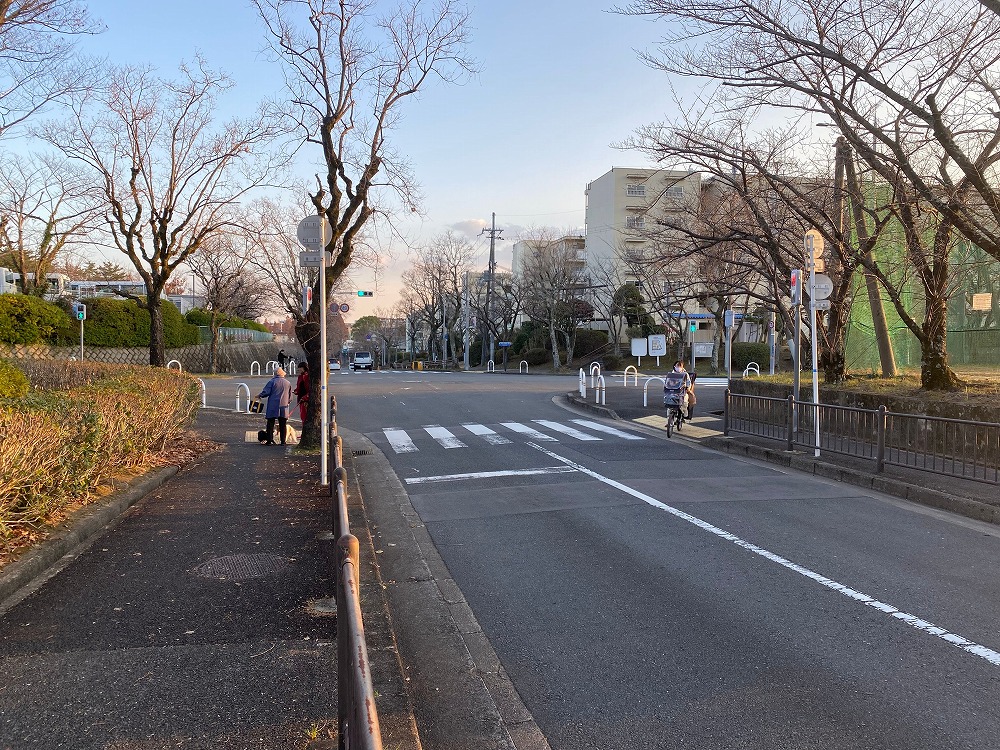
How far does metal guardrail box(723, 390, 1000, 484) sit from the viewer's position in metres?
9.11

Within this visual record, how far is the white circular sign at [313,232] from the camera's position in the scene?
8.98 meters

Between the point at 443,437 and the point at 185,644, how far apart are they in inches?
432

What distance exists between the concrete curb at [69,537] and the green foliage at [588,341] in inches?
2053

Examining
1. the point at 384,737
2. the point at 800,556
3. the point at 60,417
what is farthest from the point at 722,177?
the point at 384,737

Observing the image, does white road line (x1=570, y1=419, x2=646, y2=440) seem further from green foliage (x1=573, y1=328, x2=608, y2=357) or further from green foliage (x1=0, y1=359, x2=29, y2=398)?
green foliage (x1=573, y1=328, x2=608, y2=357)

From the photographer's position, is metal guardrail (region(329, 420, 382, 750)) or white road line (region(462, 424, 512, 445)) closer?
metal guardrail (region(329, 420, 382, 750))

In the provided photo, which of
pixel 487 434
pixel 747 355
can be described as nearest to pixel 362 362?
pixel 747 355

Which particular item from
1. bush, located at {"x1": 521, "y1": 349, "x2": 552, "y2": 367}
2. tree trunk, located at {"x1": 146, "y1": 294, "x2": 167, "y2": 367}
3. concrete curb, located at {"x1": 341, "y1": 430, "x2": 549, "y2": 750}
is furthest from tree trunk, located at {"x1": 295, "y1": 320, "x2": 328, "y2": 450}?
bush, located at {"x1": 521, "y1": 349, "x2": 552, "y2": 367}

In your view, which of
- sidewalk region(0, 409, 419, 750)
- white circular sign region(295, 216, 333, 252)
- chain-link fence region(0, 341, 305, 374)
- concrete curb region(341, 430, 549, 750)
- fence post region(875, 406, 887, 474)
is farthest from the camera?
chain-link fence region(0, 341, 305, 374)

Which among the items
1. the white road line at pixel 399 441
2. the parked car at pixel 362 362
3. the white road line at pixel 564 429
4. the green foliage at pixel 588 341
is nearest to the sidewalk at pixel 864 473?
the white road line at pixel 564 429

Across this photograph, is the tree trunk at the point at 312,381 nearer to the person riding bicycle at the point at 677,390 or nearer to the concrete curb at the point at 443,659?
the concrete curb at the point at 443,659

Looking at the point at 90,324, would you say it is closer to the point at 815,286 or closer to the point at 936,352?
the point at 815,286

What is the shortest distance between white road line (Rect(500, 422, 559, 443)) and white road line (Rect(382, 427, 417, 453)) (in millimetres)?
2492

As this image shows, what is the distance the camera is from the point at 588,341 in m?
59.8
